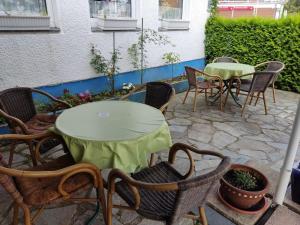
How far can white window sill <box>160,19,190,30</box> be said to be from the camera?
5449 millimetres

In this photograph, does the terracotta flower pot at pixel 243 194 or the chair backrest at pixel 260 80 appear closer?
the terracotta flower pot at pixel 243 194

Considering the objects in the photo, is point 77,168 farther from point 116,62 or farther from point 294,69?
point 294,69

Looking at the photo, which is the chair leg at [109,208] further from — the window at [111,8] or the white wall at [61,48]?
the window at [111,8]

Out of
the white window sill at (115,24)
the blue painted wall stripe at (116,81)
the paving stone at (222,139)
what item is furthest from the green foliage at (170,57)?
the paving stone at (222,139)

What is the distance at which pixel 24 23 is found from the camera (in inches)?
134

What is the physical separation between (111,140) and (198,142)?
189 centimetres

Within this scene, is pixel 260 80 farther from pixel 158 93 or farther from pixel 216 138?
pixel 158 93

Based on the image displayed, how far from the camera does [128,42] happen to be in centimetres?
482

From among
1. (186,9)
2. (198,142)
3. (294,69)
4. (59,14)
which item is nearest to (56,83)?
(59,14)

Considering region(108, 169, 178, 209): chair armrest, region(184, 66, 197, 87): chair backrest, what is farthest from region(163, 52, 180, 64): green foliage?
region(108, 169, 178, 209): chair armrest

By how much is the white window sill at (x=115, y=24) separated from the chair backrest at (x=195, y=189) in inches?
145

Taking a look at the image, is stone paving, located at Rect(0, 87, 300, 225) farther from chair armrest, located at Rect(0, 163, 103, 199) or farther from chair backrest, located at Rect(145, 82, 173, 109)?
chair backrest, located at Rect(145, 82, 173, 109)

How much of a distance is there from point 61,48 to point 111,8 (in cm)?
132

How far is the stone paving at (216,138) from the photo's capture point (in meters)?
1.97
